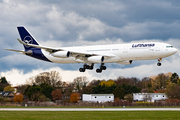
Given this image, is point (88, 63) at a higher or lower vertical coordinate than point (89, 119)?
higher

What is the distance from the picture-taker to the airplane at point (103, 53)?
196 ft

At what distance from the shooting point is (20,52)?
7519 cm

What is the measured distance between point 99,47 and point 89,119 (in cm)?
2543

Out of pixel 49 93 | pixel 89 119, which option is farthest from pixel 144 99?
Answer: pixel 89 119

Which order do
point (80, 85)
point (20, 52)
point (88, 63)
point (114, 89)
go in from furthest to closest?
point (80, 85) → point (114, 89) → point (20, 52) → point (88, 63)

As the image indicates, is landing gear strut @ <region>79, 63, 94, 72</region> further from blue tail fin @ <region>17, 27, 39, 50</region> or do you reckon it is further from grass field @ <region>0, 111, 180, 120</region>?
grass field @ <region>0, 111, 180, 120</region>

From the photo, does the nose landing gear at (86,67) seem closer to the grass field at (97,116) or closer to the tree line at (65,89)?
the grass field at (97,116)

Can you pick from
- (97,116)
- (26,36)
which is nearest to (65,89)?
(26,36)

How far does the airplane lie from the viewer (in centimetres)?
5981

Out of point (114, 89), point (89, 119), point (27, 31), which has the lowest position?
point (89, 119)

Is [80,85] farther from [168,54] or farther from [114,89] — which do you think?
[168,54]

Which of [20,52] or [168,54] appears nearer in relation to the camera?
[168,54]

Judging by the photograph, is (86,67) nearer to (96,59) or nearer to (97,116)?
(96,59)

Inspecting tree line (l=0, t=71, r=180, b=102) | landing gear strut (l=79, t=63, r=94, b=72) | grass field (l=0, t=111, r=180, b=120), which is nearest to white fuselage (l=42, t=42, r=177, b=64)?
landing gear strut (l=79, t=63, r=94, b=72)
